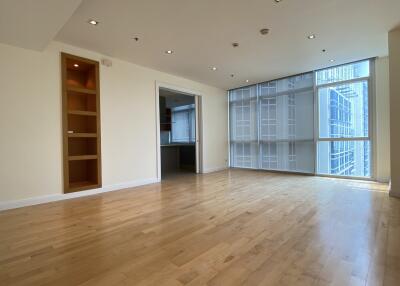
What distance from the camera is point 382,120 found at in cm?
452

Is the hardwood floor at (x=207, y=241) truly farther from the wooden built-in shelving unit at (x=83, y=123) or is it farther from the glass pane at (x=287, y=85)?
the glass pane at (x=287, y=85)

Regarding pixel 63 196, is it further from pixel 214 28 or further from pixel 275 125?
pixel 275 125

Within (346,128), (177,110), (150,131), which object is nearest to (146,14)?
(150,131)

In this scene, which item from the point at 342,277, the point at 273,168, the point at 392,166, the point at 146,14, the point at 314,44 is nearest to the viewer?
the point at 342,277

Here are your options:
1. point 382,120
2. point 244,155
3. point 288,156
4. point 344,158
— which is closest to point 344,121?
point 382,120

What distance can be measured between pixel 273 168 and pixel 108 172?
4.60 m

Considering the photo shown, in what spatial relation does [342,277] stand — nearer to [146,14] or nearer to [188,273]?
[188,273]

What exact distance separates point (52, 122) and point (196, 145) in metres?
3.78

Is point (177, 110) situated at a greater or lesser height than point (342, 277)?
greater

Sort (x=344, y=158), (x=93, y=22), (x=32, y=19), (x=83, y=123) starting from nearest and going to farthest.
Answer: (x=32, y=19) → (x=93, y=22) → (x=83, y=123) → (x=344, y=158)

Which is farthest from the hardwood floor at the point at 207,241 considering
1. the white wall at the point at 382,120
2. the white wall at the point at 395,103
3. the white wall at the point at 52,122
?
the white wall at the point at 382,120

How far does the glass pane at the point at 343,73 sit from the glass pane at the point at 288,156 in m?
1.63

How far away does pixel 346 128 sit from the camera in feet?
16.7

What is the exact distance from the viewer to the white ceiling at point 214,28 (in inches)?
103
